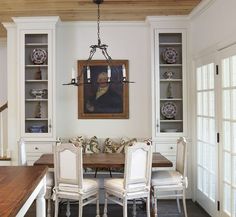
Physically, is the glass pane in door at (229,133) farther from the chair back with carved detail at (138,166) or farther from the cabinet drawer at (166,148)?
the cabinet drawer at (166,148)

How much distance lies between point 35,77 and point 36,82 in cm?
8

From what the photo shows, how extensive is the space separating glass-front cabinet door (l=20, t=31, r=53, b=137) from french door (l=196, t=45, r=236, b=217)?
228 cm

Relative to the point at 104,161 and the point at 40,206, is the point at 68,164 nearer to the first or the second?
the point at 104,161

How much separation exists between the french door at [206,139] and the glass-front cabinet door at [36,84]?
224 cm

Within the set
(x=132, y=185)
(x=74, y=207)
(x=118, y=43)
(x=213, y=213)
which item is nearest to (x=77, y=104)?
(x=118, y=43)

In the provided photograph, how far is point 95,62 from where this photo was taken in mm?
5215

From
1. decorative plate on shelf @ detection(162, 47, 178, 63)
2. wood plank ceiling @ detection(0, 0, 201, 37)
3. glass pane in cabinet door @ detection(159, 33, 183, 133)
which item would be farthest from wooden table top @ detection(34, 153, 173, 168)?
wood plank ceiling @ detection(0, 0, 201, 37)

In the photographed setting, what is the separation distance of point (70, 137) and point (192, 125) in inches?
76.6

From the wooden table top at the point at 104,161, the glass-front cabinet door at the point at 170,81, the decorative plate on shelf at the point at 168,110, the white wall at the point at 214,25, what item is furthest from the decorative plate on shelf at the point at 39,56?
the white wall at the point at 214,25

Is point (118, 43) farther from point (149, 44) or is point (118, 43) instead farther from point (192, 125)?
point (192, 125)

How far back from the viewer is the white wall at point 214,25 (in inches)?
135

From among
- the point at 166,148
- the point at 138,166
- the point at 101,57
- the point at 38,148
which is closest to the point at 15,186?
the point at 138,166

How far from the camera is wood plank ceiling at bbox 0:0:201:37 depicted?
4.19 m

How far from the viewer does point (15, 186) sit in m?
2.08
